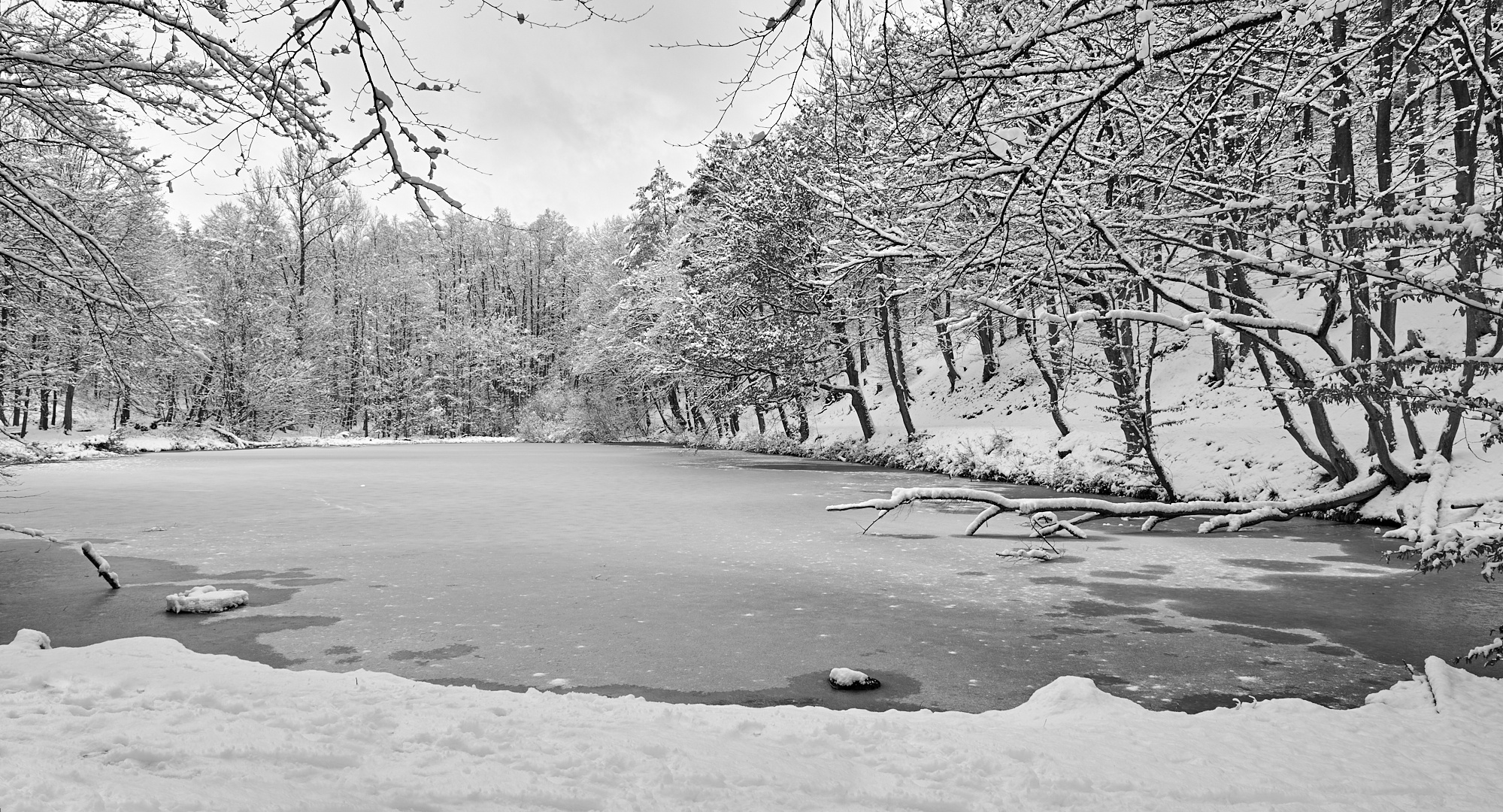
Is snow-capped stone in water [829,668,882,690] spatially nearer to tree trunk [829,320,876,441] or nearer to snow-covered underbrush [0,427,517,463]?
tree trunk [829,320,876,441]

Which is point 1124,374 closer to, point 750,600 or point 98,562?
point 750,600

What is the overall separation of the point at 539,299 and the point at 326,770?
62458mm

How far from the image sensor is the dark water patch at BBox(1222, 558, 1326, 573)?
27.7 ft

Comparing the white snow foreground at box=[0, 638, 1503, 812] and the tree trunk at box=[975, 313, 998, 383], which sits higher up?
the tree trunk at box=[975, 313, 998, 383]

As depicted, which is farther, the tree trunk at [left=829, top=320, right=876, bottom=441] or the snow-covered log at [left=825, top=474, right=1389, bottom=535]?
the tree trunk at [left=829, top=320, right=876, bottom=441]

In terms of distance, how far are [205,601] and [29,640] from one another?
273 centimetres

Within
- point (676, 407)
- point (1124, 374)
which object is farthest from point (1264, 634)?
point (676, 407)

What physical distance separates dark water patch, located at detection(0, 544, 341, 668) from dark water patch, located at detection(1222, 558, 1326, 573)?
8.93 m

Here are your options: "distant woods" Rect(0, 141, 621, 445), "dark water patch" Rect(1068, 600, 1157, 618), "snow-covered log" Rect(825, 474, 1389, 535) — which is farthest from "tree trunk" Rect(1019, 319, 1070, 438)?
"distant woods" Rect(0, 141, 621, 445)

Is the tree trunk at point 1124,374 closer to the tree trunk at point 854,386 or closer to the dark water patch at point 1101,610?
the dark water patch at point 1101,610

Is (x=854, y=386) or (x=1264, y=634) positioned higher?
(x=854, y=386)

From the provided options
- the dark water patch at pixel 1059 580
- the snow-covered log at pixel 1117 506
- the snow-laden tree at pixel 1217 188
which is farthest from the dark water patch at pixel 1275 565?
the snow-covered log at pixel 1117 506

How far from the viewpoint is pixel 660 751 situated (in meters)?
2.82

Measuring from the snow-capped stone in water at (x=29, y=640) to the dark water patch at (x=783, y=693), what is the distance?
197 centimetres
